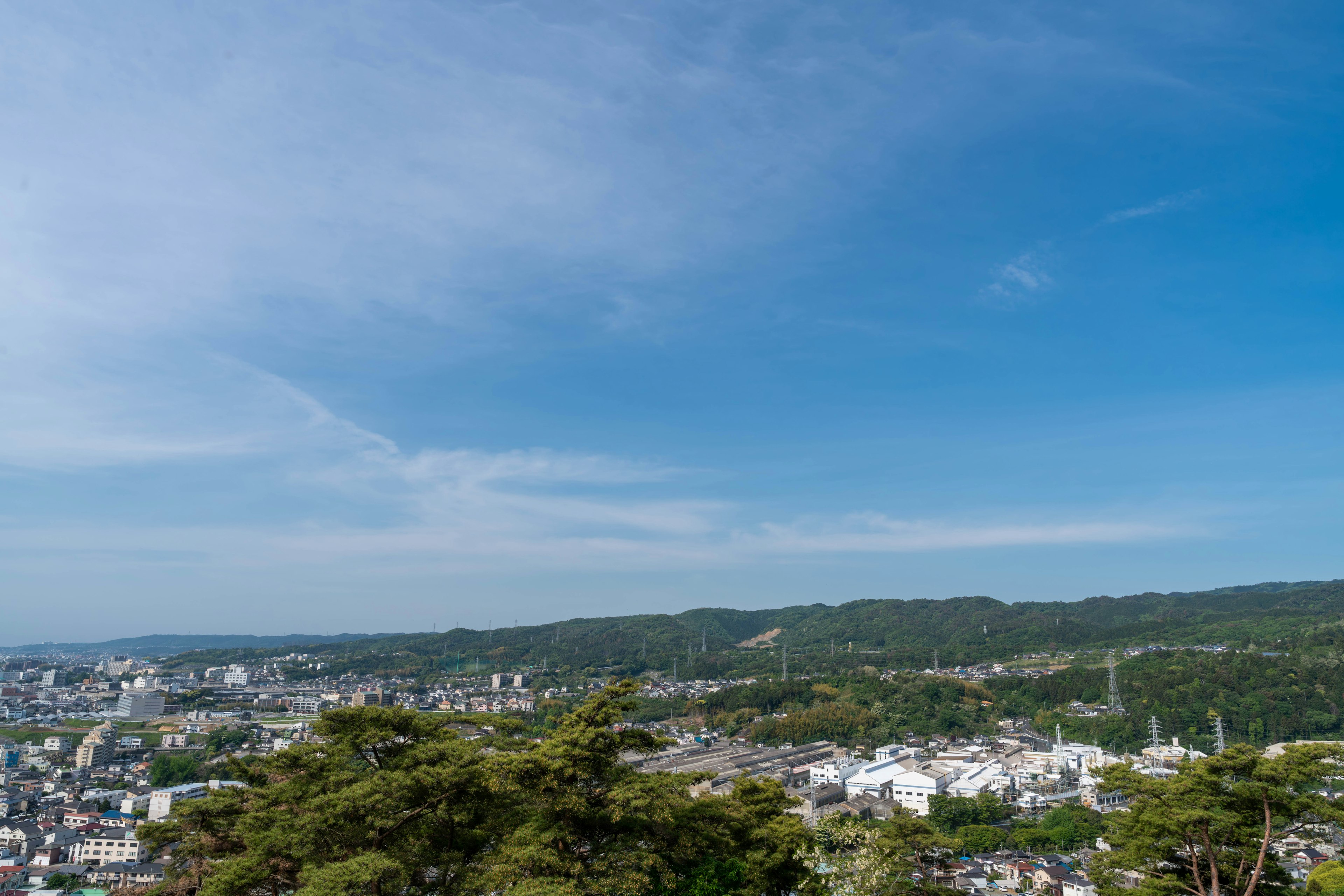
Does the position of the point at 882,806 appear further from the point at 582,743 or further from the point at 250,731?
the point at 250,731

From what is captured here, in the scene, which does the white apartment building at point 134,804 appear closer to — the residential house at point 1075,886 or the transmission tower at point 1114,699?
the residential house at point 1075,886

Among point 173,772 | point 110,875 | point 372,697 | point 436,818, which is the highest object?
point 436,818

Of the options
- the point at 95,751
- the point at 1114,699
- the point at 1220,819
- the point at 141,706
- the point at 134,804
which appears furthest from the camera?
the point at 141,706

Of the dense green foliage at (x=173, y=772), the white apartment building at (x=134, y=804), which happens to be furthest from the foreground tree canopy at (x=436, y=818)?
the dense green foliage at (x=173, y=772)

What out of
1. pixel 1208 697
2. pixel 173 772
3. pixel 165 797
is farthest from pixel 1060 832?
pixel 173 772

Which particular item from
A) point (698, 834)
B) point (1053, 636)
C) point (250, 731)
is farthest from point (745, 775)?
point (1053, 636)

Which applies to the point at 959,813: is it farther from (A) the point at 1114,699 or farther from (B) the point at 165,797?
(B) the point at 165,797
